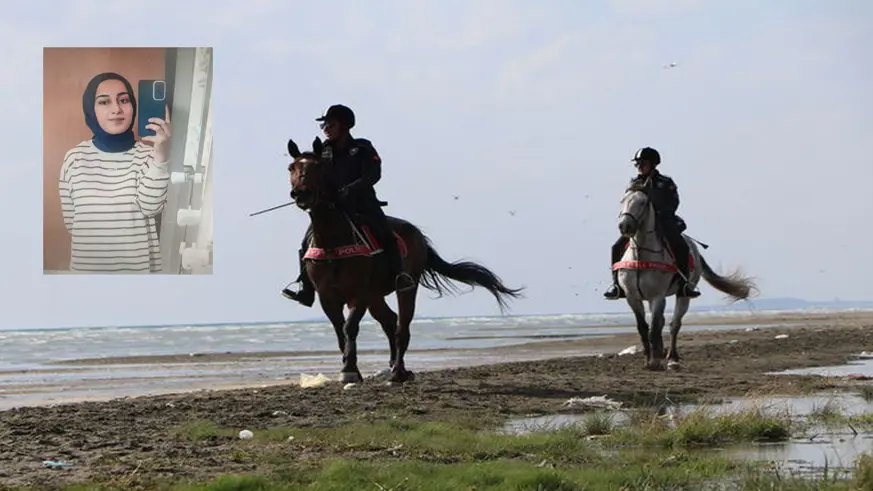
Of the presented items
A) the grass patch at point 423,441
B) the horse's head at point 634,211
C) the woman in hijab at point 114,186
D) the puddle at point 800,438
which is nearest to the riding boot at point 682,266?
the horse's head at point 634,211

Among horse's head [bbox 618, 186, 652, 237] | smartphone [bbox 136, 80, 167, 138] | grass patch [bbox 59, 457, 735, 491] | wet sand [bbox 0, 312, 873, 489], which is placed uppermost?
smartphone [bbox 136, 80, 167, 138]

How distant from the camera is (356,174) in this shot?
41.6ft

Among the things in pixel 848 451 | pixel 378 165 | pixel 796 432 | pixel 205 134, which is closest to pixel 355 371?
pixel 378 165

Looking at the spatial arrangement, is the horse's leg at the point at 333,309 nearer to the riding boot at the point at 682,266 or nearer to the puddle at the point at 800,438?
the puddle at the point at 800,438

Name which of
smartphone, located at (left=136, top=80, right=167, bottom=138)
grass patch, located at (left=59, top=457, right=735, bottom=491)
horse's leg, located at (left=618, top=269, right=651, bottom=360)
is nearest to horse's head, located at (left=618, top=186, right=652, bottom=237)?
horse's leg, located at (left=618, top=269, right=651, bottom=360)

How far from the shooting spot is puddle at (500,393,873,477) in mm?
6949

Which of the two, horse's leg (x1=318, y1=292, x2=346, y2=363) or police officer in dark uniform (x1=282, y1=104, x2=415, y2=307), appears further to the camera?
horse's leg (x1=318, y1=292, x2=346, y2=363)

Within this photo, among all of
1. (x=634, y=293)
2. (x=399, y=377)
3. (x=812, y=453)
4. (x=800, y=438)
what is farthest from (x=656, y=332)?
(x=812, y=453)

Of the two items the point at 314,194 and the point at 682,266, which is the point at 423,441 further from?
the point at 682,266

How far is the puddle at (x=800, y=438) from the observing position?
6.95 m

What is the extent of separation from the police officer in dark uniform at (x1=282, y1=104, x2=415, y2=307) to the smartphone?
2.16 meters

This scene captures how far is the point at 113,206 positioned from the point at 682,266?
23.5ft

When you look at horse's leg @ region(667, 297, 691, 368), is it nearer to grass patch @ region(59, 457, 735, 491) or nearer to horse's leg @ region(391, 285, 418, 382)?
horse's leg @ region(391, 285, 418, 382)

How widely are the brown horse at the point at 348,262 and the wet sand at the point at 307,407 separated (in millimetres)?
652
